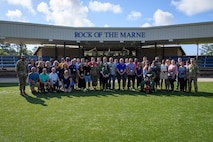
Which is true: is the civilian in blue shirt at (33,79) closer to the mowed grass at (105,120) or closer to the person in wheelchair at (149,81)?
the mowed grass at (105,120)

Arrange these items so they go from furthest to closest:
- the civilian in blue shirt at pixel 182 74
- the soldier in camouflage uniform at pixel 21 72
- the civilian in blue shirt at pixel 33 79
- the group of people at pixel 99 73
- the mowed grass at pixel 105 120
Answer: the civilian in blue shirt at pixel 182 74, the group of people at pixel 99 73, the civilian in blue shirt at pixel 33 79, the soldier in camouflage uniform at pixel 21 72, the mowed grass at pixel 105 120

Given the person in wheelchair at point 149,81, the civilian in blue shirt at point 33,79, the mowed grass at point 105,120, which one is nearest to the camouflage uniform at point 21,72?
the civilian in blue shirt at point 33,79

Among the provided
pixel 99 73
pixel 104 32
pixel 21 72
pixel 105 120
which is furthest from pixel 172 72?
pixel 104 32

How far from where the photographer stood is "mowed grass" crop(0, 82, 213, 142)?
190 inches

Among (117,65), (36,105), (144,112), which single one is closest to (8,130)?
(36,105)

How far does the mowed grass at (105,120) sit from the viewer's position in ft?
15.8

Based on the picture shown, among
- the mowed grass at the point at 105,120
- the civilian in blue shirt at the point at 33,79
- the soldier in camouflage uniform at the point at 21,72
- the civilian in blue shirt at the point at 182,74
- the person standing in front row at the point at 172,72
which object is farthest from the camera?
the person standing in front row at the point at 172,72

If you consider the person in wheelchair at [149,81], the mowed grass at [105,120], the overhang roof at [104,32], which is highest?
the overhang roof at [104,32]

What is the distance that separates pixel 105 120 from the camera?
237 inches

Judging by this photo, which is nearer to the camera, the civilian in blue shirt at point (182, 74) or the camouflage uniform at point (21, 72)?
the camouflage uniform at point (21, 72)

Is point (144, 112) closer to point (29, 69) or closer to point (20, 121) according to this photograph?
point (20, 121)

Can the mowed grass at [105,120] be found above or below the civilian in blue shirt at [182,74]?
below

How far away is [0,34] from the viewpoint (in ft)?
62.4

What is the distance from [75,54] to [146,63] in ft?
59.3
